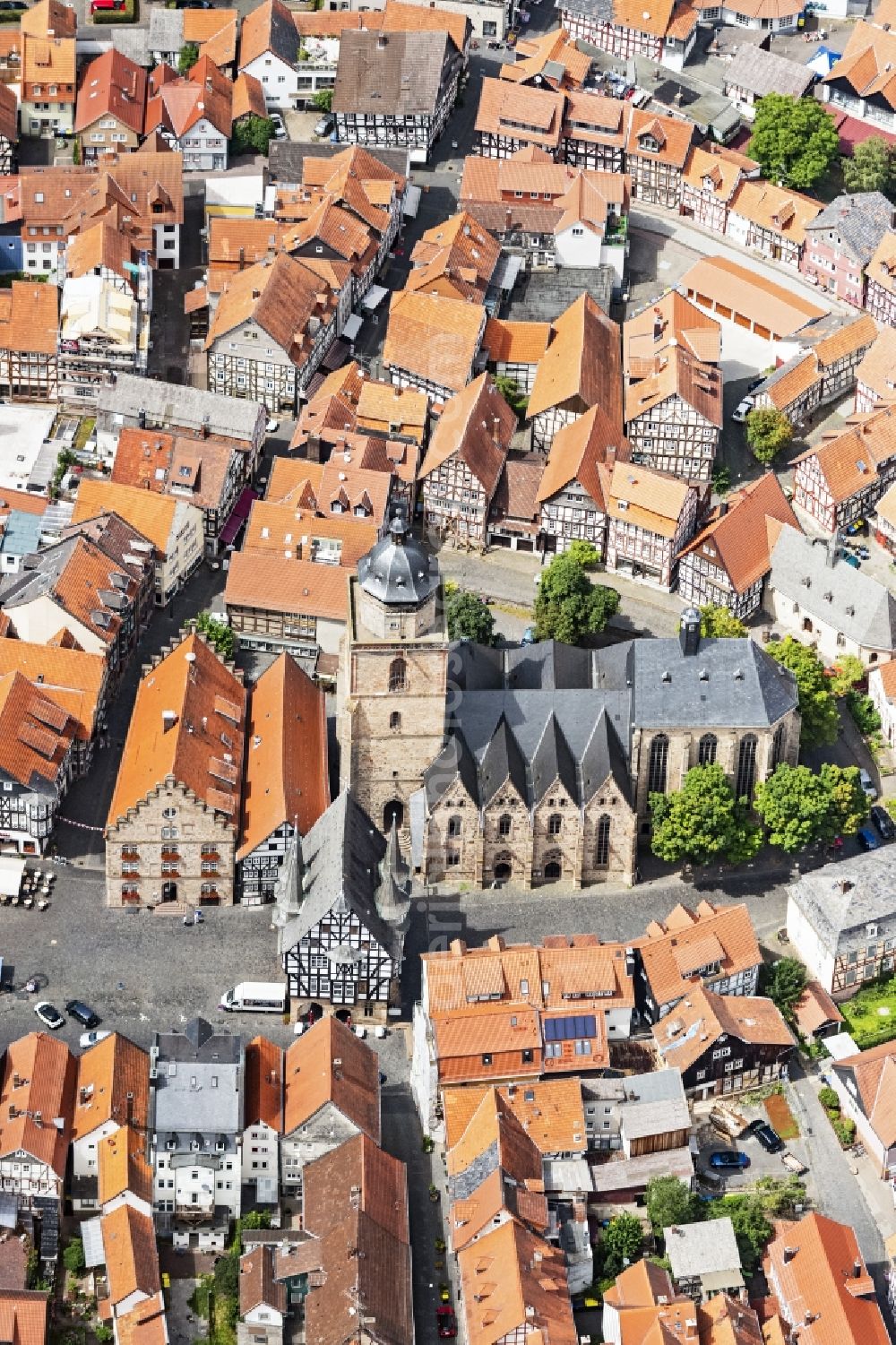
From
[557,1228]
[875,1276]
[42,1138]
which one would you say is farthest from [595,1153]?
[42,1138]

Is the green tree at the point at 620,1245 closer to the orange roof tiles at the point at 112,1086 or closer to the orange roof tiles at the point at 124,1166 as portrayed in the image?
the orange roof tiles at the point at 124,1166

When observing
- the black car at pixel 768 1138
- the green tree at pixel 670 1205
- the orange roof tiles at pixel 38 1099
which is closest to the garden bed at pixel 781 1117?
the black car at pixel 768 1138

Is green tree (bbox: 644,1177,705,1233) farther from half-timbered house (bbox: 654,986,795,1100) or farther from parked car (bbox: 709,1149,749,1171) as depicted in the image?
half-timbered house (bbox: 654,986,795,1100)

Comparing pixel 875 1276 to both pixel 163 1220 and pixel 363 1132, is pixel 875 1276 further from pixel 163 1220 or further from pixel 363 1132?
pixel 163 1220

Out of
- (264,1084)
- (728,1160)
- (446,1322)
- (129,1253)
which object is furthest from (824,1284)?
(129,1253)

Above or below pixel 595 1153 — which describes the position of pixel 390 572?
above

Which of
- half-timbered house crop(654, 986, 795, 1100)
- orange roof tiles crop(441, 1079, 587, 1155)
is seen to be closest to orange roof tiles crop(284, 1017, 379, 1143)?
orange roof tiles crop(441, 1079, 587, 1155)

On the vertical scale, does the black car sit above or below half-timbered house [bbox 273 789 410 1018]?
below
